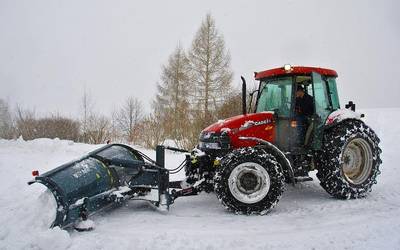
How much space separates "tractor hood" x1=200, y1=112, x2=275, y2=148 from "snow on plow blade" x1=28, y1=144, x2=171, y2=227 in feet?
2.82

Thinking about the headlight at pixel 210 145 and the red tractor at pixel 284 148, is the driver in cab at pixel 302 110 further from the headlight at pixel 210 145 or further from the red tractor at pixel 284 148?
the headlight at pixel 210 145

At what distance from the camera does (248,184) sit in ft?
18.4

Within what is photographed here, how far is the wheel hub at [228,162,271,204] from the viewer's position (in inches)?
215

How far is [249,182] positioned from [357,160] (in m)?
2.26

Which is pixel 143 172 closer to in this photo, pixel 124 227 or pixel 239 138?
pixel 124 227

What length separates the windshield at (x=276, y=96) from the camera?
20.8ft

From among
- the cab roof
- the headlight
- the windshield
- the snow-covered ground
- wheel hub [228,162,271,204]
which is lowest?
the snow-covered ground

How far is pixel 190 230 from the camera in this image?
478cm

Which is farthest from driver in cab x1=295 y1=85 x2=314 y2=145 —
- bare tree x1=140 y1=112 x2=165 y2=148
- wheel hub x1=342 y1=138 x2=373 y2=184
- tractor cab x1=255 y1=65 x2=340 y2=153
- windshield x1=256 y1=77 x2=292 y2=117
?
bare tree x1=140 y1=112 x2=165 y2=148

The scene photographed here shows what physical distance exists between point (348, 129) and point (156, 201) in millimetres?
3262

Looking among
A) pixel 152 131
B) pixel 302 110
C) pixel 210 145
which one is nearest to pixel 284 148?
pixel 302 110

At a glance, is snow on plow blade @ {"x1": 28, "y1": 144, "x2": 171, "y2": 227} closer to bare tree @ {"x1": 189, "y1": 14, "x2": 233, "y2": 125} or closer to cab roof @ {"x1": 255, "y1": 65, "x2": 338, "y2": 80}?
cab roof @ {"x1": 255, "y1": 65, "x2": 338, "y2": 80}

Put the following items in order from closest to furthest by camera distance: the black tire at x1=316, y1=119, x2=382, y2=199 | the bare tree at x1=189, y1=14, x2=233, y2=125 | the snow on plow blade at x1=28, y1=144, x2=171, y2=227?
1. the snow on plow blade at x1=28, y1=144, x2=171, y2=227
2. the black tire at x1=316, y1=119, x2=382, y2=199
3. the bare tree at x1=189, y1=14, x2=233, y2=125

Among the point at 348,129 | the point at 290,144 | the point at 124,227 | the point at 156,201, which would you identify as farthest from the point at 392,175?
the point at 124,227
